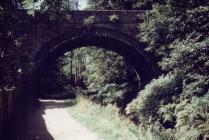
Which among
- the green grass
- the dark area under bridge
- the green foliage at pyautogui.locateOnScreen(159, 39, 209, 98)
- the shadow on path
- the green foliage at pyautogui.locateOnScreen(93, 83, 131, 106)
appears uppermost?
the dark area under bridge

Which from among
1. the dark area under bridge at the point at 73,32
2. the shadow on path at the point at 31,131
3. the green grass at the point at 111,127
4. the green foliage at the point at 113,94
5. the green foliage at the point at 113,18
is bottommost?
the green foliage at the point at 113,94

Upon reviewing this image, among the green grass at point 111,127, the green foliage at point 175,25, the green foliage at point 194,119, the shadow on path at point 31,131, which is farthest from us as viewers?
the green foliage at point 175,25

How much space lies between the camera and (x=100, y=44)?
87.7ft

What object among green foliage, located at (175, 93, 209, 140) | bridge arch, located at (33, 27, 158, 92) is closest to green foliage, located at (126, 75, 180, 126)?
green foliage, located at (175, 93, 209, 140)

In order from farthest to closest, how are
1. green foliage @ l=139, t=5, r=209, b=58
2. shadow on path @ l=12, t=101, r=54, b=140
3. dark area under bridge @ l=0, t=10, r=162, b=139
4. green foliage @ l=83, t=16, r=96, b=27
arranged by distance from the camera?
green foliage @ l=83, t=16, r=96, b=27 < dark area under bridge @ l=0, t=10, r=162, b=139 < green foliage @ l=139, t=5, r=209, b=58 < shadow on path @ l=12, t=101, r=54, b=140

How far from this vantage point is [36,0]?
1697 centimetres

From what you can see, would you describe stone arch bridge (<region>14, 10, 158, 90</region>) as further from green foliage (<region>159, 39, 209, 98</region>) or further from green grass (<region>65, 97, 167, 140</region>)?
green foliage (<region>159, 39, 209, 98</region>)

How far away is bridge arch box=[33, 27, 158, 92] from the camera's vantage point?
75.9 ft

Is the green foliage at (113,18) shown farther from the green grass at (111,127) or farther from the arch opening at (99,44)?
the green grass at (111,127)

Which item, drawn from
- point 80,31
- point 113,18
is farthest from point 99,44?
point 113,18

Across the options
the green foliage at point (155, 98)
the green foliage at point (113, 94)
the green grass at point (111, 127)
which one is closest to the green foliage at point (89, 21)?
the green foliage at point (155, 98)

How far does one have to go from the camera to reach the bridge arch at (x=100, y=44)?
2312 cm

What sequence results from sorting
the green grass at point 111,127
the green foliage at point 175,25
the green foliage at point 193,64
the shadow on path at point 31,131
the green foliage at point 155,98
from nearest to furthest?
the green grass at point 111,127 → the shadow on path at point 31,131 → the green foliage at point 193,64 → the green foliage at point 175,25 → the green foliage at point 155,98

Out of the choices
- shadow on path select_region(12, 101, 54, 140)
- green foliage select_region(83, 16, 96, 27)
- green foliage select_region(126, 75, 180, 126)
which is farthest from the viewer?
green foliage select_region(83, 16, 96, 27)
